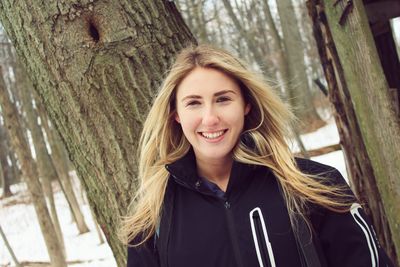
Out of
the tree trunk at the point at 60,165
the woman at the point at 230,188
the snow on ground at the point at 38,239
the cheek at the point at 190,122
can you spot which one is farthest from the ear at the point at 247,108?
the tree trunk at the point at 60,165

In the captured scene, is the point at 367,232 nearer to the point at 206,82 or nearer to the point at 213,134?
the point at 213,134

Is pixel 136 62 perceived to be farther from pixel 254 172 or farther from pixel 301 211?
pixel 301 211

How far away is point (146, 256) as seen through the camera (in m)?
1.82

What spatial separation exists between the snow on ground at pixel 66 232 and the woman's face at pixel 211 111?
9.64m

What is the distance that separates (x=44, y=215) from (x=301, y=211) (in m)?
8.36

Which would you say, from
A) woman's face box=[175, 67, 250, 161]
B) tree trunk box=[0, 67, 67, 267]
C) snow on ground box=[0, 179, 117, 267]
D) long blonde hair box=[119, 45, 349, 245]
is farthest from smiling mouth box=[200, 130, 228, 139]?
snow on ground box=[0, 179, 117, 267]

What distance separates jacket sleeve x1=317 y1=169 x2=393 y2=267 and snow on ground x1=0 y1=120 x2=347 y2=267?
9.78m

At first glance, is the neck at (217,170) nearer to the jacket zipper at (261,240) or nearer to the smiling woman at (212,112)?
the smiling woman at (212,112)

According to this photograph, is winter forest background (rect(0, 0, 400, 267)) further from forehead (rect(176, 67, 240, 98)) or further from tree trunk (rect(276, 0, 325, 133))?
tree trunk (rect(276, 0, 325, 133))

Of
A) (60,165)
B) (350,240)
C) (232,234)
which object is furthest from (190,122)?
(60,165)

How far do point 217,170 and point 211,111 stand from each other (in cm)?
29

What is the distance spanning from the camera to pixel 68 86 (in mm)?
2061

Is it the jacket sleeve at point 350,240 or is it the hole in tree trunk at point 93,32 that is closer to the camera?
the jacket sleeve at point 350,240

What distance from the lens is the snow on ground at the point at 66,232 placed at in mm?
12375
